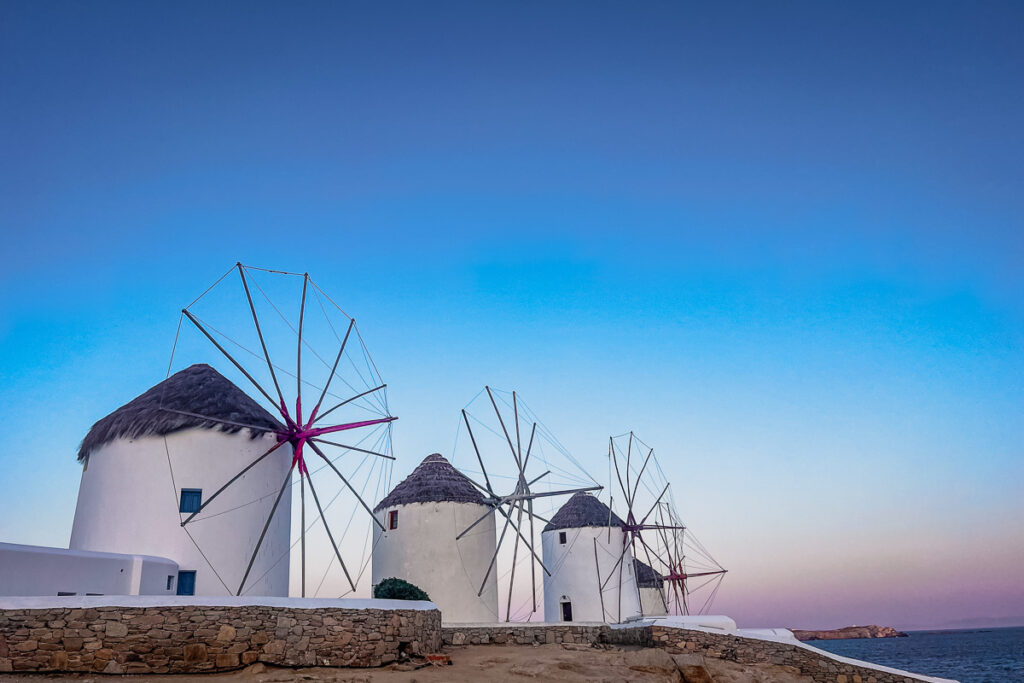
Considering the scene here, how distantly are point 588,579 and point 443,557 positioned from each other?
1193cm

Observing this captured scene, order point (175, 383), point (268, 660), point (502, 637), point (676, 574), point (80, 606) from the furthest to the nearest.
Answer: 1. point (676, 574)
2. point (175, 383)
3. point (502, 637)
4. point (268, 660)
5. point (80, 606)

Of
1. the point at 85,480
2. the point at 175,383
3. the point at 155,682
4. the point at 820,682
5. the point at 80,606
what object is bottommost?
the point at 820,682

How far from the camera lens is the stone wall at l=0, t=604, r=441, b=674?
36.0 ft

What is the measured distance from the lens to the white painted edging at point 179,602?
1117 cm

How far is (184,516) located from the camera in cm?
1881

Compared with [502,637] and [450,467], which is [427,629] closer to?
[502,637]

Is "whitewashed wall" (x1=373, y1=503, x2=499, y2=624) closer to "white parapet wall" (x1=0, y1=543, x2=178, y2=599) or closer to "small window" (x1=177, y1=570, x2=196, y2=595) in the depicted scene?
"small window" (x1=177, y1=570, x2=196, y2=595)

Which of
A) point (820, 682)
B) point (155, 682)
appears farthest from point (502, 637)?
point (155, 682)

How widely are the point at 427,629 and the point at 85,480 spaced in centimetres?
1143

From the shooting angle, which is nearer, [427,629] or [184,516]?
[427,629]

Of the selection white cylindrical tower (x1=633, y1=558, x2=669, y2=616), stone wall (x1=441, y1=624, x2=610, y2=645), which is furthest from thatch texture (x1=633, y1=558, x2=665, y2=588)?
stone wall (x1=441, y1=624, x2=610, y2=645)

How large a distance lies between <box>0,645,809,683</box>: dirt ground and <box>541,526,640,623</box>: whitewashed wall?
17.0 m

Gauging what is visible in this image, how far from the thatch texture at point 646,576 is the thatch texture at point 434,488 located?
553 inches

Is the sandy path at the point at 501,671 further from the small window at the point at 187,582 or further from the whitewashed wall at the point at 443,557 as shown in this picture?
the whitewashed wall at the point at 443,557
